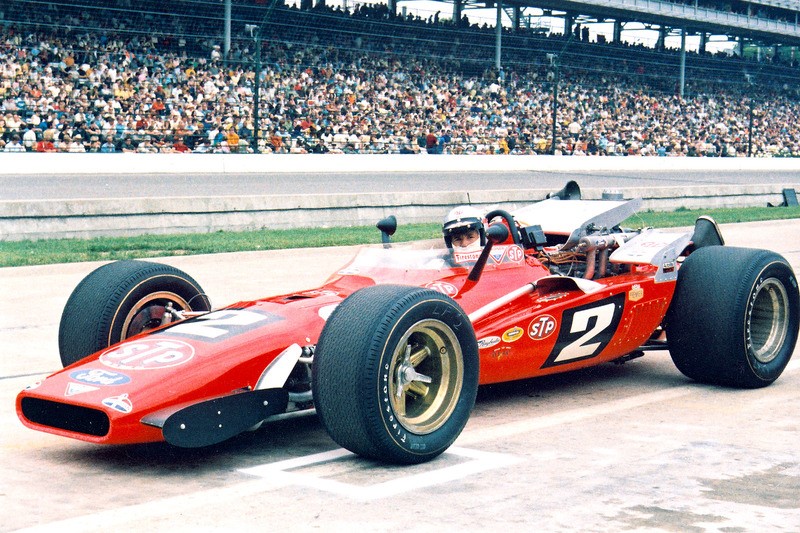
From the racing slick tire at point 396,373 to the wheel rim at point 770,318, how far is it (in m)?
2.58

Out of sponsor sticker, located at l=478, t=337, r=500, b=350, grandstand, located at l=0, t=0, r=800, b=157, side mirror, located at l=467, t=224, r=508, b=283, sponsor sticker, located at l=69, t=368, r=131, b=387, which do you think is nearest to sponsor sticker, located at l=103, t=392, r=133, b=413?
sponsor sticker, located at l=69, t=368, r=131, b=387

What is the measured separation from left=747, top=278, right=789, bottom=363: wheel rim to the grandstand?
1919 cm

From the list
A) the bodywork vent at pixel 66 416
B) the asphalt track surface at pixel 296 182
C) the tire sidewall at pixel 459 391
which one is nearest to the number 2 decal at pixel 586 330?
the tire sidewall at pixel 459 391

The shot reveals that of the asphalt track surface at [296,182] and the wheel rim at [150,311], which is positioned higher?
the asphalt track surface at [296,182]

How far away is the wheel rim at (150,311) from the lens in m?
5.89

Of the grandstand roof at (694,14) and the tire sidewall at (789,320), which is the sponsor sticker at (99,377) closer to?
the tire sidewall at (789,320)

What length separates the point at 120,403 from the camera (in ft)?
15.1

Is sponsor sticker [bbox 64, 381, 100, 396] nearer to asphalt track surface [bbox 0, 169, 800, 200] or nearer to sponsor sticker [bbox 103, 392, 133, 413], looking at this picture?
sponsor sticker [bbox 103, 392, 133, 413]

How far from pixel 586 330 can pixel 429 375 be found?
1.46 m

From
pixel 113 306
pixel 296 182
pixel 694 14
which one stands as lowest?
pixel 113 306

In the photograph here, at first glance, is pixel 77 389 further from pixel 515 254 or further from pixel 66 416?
pixel 515 254

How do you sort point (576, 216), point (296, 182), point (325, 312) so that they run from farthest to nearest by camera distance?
point (296, 182) → point (576, 216) → point (325, 312)

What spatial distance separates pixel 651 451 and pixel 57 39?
2430 centimetres

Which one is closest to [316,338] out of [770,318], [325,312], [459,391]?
[325,312]
